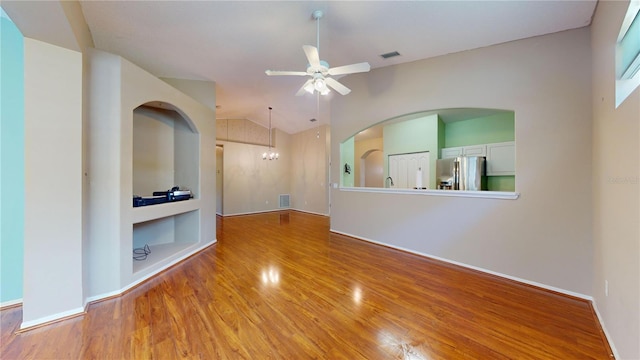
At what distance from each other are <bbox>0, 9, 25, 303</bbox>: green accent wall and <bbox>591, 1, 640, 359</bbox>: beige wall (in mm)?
4805

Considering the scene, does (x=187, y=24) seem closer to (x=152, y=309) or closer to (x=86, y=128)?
(x=86, y=128)

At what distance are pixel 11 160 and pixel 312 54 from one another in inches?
122

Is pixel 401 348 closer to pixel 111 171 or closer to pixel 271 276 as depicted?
pixel 271 276

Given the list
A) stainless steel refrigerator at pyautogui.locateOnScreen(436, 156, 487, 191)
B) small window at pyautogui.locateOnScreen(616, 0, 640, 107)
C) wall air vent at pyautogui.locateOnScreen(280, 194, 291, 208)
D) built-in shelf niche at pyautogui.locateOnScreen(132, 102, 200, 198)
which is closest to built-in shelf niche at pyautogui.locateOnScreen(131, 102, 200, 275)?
built-in shelf niche at pyautogui.locateOnScreen(132, 102, 200, 198)

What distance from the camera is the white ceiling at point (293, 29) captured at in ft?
7.84

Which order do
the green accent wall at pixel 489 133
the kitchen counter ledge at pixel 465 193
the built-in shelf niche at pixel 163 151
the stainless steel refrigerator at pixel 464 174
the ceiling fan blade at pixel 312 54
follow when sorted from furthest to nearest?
the green accent wall at pixel 489 133
the stainless steel refrigerator at pixel 464 174
the built-in shelf niche at pixel 163 151
the kitchen counter ledge at pixel 465 193
the ceiling fan blade at pixel 312 54

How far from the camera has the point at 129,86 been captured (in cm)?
253

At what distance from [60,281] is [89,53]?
226 centimetres

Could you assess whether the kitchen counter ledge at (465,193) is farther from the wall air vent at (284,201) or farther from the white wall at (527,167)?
the wall air vent at (284,201)

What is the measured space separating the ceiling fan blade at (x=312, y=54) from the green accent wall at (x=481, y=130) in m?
4.69

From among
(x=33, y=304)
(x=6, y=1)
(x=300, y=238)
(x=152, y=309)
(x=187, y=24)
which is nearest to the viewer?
(x=6, y=1)

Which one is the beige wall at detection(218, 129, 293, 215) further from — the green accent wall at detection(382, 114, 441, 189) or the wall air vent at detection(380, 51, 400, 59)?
the wall air vent at detection(380, 51, 400, 59)

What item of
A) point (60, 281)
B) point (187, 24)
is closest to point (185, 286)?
point (60, 281)

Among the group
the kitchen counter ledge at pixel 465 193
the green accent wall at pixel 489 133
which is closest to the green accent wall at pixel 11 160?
the kitchen counter ledge at pixel 465 193
